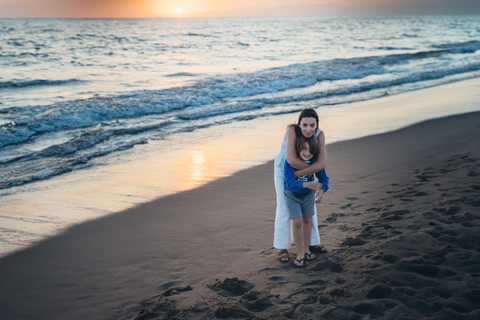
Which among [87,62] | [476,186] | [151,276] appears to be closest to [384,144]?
[476,186]

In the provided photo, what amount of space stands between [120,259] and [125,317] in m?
1.02

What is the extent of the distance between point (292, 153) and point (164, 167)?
4.18 meters

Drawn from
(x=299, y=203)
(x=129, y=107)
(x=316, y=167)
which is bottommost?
(x=299, y=203)

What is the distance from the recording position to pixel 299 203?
3604 mm

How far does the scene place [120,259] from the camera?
158 inches

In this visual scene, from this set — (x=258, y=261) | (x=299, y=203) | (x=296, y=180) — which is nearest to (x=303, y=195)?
(x=299, y=203)

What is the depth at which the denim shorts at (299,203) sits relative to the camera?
3578 millimetres

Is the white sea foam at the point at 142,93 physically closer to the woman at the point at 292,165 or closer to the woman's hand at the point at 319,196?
the woman at the point at 292,165

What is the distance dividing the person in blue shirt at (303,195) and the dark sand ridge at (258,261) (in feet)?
0.67

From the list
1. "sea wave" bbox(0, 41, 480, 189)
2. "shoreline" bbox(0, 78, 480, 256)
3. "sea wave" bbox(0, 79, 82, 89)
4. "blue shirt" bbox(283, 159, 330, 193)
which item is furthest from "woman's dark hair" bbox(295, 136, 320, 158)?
"sea wave" bbox(0, 79, 82, 89)

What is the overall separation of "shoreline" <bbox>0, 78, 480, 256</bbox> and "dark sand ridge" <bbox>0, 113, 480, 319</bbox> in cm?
42

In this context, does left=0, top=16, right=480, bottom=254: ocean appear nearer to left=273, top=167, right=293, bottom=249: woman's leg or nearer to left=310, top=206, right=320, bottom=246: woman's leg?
left=273, top=167, right=293, bottom=249: woman's leg

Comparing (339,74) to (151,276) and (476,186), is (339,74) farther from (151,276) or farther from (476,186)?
(151,276)

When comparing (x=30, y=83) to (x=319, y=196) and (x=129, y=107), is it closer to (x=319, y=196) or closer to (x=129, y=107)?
(x=129, y=107)
